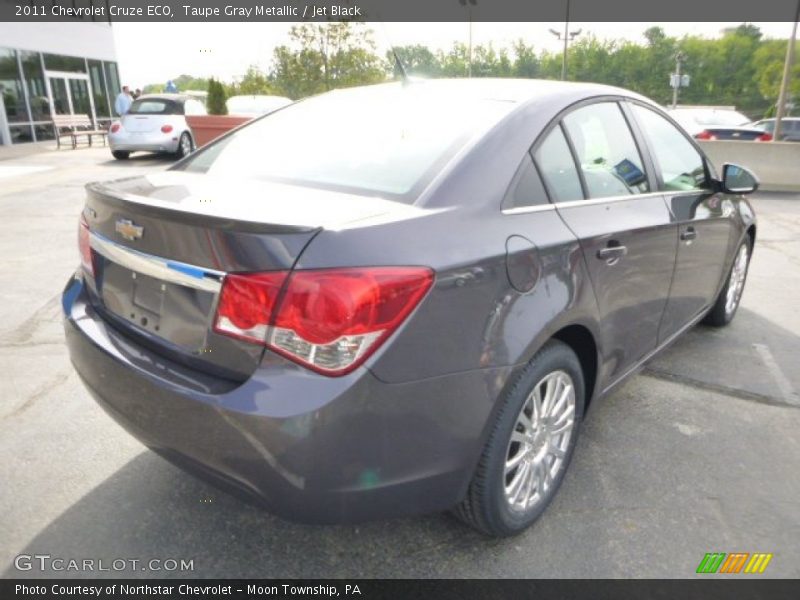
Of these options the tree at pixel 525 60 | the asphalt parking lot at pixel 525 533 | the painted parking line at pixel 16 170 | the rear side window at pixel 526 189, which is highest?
the tree at pixel 525 60

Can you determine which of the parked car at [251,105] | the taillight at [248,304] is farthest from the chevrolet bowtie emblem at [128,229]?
the parked car at [251,105]

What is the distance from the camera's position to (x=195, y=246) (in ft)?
5.79

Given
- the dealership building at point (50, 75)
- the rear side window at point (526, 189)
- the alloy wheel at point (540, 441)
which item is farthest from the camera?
the dealership building at point (50, 75)

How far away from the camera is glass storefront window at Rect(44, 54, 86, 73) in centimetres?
2055

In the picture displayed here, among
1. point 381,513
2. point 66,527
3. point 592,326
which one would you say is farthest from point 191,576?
point 592,326

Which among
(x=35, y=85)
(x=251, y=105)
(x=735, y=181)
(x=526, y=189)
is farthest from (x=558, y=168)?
(x=35, y=85)

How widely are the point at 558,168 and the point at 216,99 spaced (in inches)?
589

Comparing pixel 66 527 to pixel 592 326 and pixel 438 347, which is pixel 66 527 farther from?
pixel 592 326

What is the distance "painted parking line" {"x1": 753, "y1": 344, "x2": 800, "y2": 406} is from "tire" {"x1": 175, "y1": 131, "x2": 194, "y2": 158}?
14236mm

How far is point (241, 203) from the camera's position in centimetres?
189

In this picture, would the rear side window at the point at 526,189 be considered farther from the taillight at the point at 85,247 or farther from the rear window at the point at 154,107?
the rear window at the point at 154,107

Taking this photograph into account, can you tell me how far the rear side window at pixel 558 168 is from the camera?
227 centimetres

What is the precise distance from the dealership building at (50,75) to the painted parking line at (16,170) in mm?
6070

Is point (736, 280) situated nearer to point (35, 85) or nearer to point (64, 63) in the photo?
point (35, 85)
